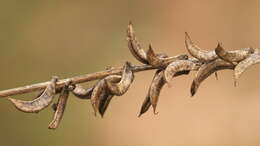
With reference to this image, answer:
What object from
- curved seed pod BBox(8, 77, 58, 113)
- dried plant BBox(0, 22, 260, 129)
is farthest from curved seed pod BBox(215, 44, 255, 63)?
curved seed pod BBox(8, 77, 58, 113)

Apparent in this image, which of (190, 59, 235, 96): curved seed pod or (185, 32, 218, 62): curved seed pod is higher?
(185, 32, 218, 62): curved seed pod

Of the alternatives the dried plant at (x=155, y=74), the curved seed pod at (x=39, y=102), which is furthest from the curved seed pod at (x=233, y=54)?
the curved seed pod at (x=39, y=102)

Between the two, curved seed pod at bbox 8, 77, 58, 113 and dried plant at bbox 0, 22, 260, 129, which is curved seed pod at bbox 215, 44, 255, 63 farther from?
curved seed pod at bbox 8, 77, 58, 113

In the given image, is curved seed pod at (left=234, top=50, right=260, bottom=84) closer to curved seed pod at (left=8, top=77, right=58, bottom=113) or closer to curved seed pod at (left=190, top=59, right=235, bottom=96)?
curved seed pod at (left=190, top=59, right=235, bottom=96)

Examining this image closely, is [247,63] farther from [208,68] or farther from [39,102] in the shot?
[39,102]

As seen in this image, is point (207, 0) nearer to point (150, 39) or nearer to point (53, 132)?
point (150, 39)

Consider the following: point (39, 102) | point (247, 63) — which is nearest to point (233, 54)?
point (247, 63)

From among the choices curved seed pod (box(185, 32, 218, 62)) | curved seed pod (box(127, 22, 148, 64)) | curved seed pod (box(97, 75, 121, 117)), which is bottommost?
curved seed pod (box(97, 75, 121, 117))

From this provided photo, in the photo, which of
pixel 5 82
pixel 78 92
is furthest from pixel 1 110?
pixel 78 92
